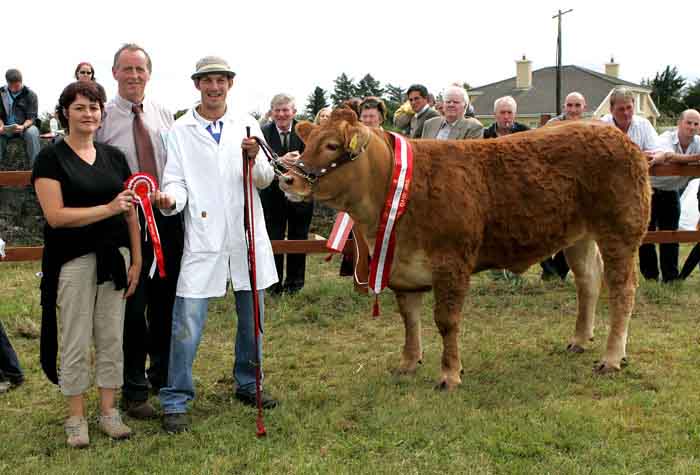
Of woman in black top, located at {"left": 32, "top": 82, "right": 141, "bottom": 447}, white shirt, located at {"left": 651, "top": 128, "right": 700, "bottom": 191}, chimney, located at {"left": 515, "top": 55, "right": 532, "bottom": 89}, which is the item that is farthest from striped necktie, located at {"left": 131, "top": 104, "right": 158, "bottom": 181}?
chimney, located at {"left": 515, "top": 55, "right": 532, "bottom": 89}

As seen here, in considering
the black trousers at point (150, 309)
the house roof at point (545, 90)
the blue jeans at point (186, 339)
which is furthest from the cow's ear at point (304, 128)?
the house roof at point (545, 90)

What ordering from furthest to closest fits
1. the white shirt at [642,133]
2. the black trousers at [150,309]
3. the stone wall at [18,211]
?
the stone wall at [18,211]
the white shirt at [642,133]
the black trousers at [150,309]

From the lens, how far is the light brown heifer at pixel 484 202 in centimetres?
485

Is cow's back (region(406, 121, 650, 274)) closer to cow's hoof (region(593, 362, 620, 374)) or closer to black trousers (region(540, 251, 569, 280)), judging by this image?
cow's hoof (region(593, 362, 620, 374))

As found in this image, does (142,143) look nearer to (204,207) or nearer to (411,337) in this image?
(204,207)

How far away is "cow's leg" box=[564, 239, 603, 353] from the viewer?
5920 millimetres

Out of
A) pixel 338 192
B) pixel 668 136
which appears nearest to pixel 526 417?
pixel 338 192

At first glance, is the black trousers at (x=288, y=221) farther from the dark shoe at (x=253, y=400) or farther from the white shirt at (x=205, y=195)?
the white shirt at (x=205, y=195)

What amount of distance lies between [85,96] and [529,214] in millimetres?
3213

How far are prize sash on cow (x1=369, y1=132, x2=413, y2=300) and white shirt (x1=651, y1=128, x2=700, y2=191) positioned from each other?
4.24 metres

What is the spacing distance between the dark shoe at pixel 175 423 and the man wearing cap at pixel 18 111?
288 inches

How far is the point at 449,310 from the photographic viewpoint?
503cm

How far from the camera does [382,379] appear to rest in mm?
5316

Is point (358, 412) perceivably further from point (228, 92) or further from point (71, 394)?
point (228, 92)
